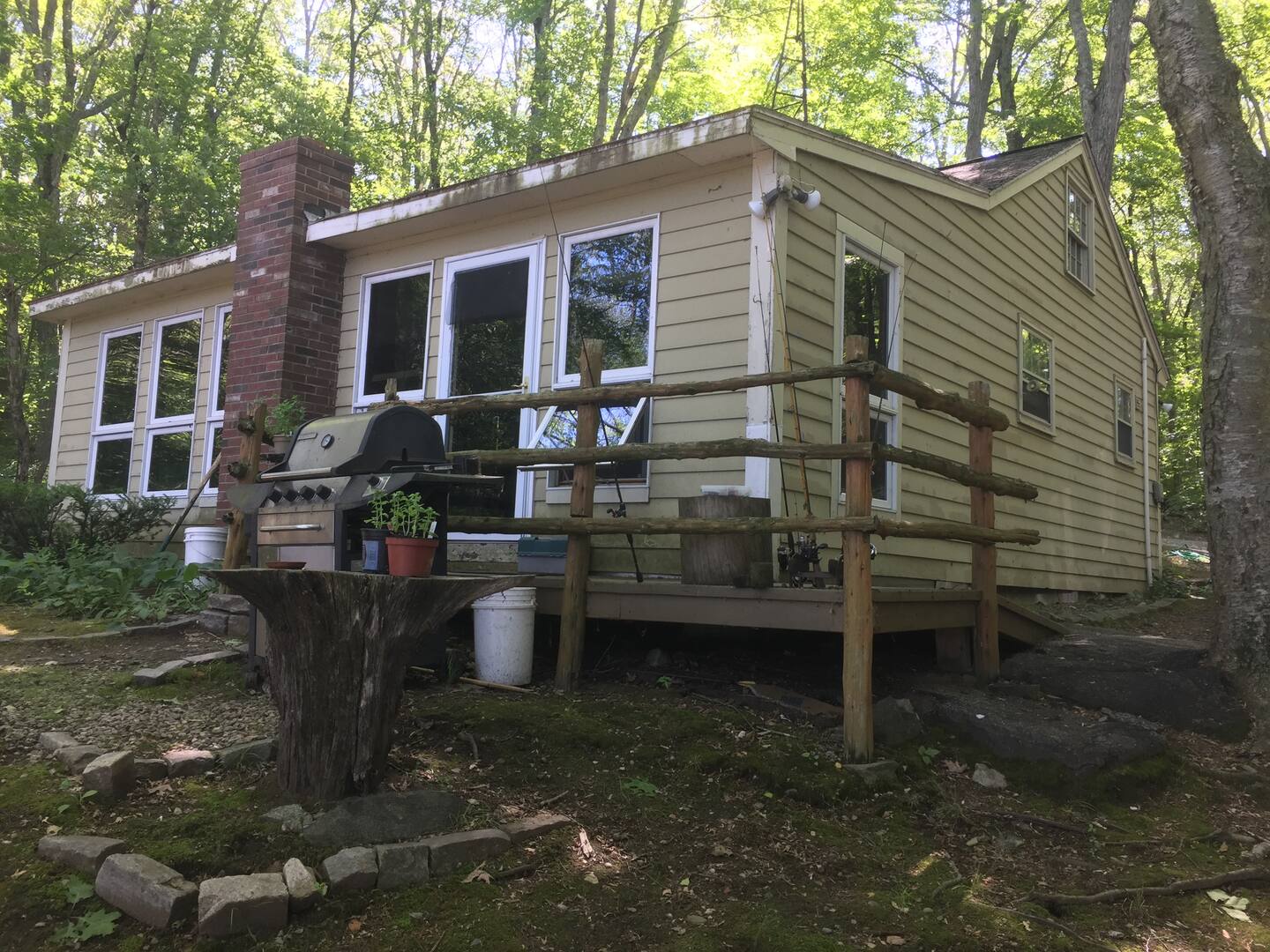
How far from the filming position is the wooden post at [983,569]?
17.5ft

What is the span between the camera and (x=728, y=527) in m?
4.32

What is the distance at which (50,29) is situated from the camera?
60.7ft

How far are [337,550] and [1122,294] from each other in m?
11.6

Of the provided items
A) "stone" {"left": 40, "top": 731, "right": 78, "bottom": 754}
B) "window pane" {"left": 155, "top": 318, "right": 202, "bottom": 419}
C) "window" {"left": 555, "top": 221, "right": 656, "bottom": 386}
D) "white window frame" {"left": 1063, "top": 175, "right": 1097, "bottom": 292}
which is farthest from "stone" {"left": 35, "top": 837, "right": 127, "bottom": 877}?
"white window frame" {"left": 1063, "top": 175, "right": 1097, "bottom": 292}

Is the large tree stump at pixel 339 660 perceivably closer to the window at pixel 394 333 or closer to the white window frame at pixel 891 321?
the white window frame at pixel 891 321

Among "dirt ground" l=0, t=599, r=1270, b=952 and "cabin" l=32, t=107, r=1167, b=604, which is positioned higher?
"cabin" l=32, t=107, r=1167, b=604

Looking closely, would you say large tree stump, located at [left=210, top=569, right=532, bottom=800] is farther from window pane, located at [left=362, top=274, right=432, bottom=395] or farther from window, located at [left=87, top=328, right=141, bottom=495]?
window, located at [left=87, top=328, right=141, bottom=495]

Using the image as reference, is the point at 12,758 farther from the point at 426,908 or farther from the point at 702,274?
the point at 702,274

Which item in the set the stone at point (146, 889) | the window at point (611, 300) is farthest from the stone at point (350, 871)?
the window at point (611, 300)

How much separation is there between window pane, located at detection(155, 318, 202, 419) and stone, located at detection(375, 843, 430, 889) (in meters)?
7.98

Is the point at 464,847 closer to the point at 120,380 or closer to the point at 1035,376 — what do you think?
the point at 1035,376

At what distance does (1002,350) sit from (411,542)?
7.24m

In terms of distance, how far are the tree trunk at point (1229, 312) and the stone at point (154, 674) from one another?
5811 millimetres

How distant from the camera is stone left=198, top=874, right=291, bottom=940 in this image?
228 centimetres
